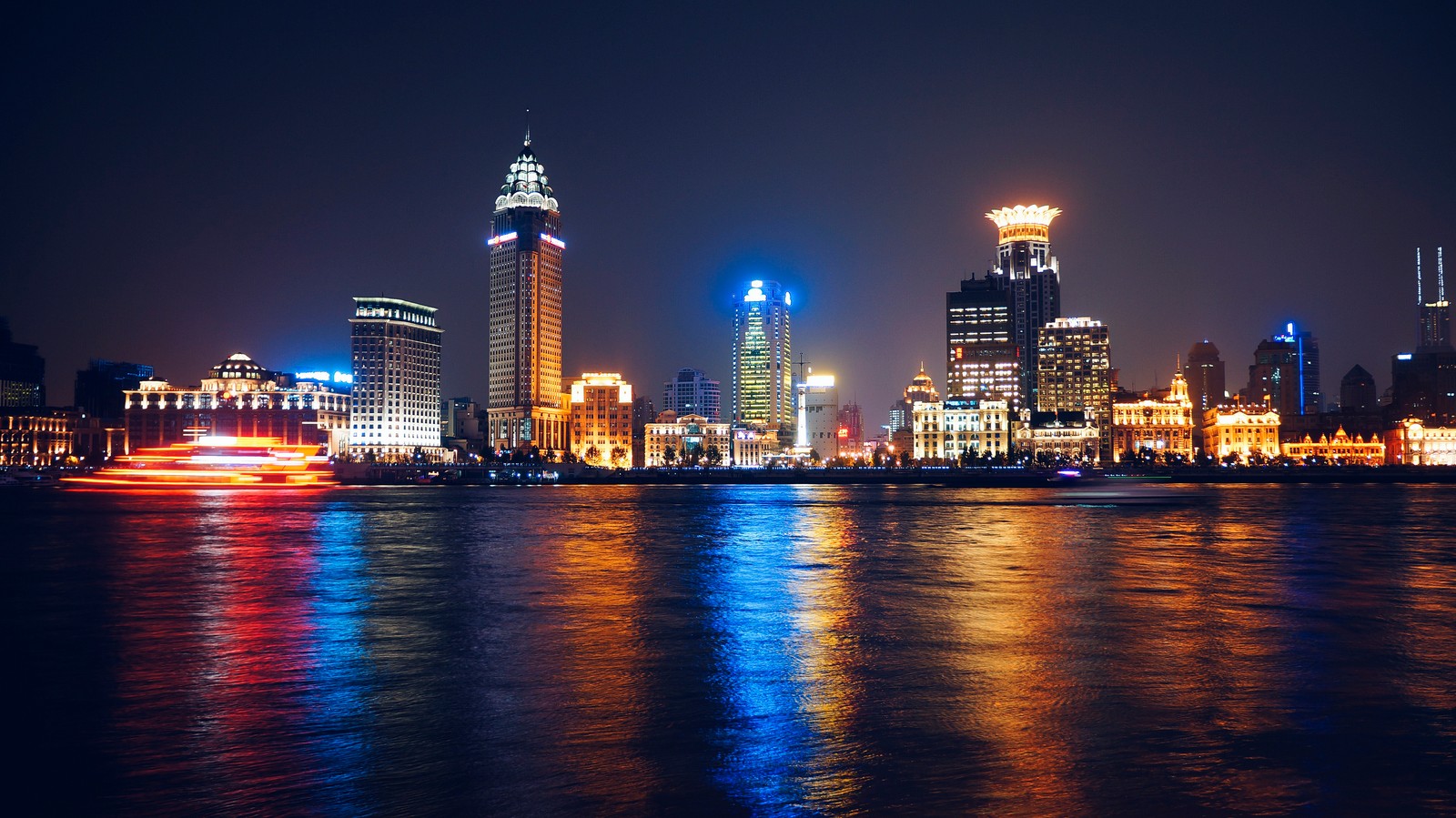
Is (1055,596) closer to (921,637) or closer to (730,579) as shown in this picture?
(921,637)

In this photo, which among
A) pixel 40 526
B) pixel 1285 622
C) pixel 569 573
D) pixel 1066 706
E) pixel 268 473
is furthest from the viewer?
pixel 268 473

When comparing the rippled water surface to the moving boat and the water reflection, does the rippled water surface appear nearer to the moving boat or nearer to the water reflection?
the water reflection

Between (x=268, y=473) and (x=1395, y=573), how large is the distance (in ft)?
383

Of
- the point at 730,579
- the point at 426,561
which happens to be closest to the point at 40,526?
the point at 426,561

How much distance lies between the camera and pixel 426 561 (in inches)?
1421

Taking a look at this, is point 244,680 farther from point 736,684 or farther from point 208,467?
point 208,467

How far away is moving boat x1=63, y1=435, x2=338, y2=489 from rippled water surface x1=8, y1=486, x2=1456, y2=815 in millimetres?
87478

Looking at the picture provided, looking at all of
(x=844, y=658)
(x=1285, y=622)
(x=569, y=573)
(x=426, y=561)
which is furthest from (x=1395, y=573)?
(x=426, y=561)

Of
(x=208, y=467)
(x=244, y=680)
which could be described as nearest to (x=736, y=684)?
(x=244, y=680)

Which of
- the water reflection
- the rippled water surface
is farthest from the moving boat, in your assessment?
the rippled water surface

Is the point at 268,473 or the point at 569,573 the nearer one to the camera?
the point at 569,573

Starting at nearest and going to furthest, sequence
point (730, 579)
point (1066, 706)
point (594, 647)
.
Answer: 1. point (1066, 706)
2. point (594, 647)
3. point (730, 579)

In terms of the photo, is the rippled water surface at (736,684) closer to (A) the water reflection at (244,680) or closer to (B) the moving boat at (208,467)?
(A) the water reflection at (244,680)

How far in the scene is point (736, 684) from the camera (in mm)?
15016
